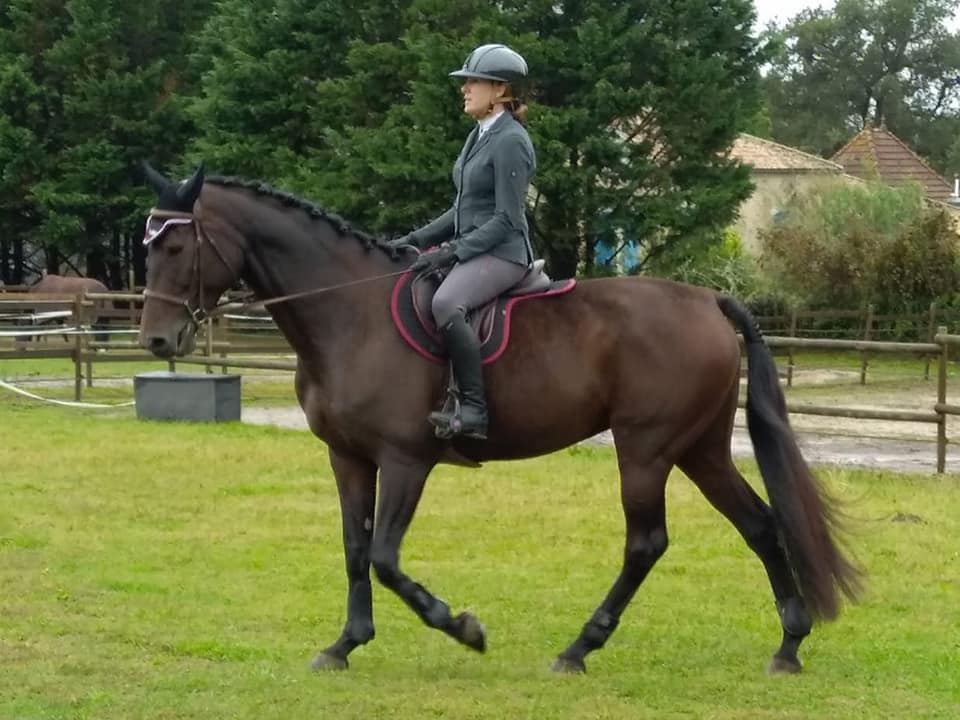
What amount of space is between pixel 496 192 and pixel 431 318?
63 centimetres

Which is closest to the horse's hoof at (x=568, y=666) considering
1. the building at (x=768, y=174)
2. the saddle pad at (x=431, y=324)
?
the saddle pad at (x=431, y=324)

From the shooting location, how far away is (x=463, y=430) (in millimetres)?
6781

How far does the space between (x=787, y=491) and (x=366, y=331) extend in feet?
6.85

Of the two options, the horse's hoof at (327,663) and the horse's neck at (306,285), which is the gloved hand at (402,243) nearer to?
the horse's neck at (306,285)

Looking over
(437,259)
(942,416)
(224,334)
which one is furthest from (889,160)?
(437,259)

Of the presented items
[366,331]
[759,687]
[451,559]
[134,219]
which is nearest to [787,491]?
[759,687]

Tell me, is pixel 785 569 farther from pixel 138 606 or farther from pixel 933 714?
pixel 138 606

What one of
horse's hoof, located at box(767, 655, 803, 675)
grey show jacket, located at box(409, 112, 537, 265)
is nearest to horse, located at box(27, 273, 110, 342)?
grey show jacket, located at box(409, 112, 537, 265)

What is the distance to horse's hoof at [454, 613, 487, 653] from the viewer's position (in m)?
6.77

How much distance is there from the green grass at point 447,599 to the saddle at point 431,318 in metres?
1.43

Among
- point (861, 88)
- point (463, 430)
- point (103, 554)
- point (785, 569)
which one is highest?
point (861, 88)

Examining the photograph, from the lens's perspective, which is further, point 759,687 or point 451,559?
point 451,559

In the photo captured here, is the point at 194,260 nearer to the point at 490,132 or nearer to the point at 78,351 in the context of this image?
the point at 490,132

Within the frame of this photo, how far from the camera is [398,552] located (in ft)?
22.0
